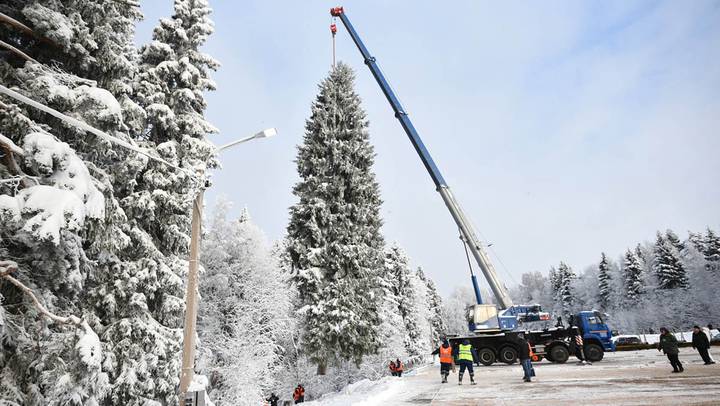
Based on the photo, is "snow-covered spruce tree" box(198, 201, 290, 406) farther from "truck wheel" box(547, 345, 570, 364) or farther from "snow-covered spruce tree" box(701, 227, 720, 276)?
"snow-covered spruce tree" box(701, 227, 720, 276)

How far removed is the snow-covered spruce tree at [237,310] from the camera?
67.5 ft

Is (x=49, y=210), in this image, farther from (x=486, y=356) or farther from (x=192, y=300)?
(x=486, y=356)

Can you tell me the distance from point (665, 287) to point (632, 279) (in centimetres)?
673

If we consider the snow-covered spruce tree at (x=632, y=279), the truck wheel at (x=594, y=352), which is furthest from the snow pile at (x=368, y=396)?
the snow-covered spruce tree at (x=632, y=279)

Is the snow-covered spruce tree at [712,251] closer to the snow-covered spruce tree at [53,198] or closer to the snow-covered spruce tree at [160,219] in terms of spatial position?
the snow-covered spruce tree at [160,219]

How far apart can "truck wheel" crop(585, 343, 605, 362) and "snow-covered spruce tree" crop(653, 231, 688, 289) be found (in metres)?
51.1

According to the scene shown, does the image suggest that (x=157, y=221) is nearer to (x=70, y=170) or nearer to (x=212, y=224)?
(x=70, y=170)

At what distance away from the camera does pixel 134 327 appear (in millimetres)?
11391

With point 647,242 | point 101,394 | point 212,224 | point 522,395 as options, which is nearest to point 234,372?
point 212,224

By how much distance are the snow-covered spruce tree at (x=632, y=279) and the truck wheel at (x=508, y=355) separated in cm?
5579

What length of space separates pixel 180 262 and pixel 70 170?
661 cm

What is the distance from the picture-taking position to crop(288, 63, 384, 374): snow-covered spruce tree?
19.0m

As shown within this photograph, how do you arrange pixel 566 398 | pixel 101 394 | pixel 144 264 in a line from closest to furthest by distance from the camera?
pixel 101 394
pixel 566 398
pixel 144 264

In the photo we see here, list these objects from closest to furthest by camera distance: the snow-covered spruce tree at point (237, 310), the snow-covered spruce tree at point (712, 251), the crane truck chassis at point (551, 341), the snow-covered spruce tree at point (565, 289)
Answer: the snow-covered spruce tree at point (237, 310) < the crane truck chassis at point (551, 341) < the snow-covered spruce tree at point (712, 251) < the snow-covered spruce tree at point (565, 289)
